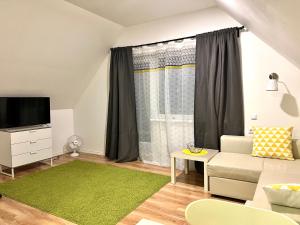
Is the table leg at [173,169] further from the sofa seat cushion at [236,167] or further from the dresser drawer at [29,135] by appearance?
the dresser drawer at [29,135]

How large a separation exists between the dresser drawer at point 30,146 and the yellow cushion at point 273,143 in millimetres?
3695

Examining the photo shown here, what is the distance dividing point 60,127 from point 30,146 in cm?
119

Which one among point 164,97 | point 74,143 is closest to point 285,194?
point 164,97

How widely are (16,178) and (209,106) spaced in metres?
3.45

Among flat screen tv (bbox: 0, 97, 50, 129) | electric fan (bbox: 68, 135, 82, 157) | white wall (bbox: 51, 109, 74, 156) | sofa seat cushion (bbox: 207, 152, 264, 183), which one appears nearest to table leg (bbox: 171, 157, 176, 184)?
sofa seat cushion (bbox: 207, 152, 264, 183)

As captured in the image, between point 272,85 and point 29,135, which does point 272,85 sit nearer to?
point 272,85

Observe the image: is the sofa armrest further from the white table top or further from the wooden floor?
the wooden floor

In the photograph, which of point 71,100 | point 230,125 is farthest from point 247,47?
point 71,100

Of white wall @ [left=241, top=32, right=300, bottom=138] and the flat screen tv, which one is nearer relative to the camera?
white wall @ [left=241, top=32, right=300, bottom=138]

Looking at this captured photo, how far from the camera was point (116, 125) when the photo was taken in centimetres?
478

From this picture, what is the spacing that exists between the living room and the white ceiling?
30 millimetres

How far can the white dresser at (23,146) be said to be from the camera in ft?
12.9

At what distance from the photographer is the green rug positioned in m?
2.70

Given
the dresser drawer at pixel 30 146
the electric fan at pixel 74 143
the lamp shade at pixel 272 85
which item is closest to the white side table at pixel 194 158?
the lamp shade at pixel 272 85
